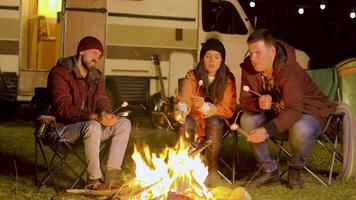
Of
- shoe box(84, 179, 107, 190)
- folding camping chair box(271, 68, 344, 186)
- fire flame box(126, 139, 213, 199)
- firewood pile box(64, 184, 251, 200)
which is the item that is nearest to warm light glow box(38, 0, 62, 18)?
folding camping chair box(271, 68, 344, 186)

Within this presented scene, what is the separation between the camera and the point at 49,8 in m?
10.2

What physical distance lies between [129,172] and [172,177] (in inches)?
62.5

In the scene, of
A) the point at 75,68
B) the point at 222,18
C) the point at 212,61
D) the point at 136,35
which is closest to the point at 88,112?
the point at 75,68

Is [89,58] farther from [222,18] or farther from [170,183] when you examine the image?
[222,18]

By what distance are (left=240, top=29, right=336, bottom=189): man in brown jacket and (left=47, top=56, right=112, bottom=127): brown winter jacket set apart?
1080mm

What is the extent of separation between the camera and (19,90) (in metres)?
8.70

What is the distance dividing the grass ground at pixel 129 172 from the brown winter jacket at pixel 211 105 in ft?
Answer: 1.76

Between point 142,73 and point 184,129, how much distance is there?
433cm

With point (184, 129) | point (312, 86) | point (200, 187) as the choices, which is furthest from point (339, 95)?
point (200, 187)

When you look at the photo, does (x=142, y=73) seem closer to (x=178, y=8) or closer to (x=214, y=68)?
(x=178, y=8)

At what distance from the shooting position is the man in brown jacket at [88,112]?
4.27 m

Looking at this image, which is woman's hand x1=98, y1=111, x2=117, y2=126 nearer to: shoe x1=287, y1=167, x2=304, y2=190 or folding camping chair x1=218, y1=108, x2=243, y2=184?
folding camping chair x1=218, y1=108, x2=243, y2=184

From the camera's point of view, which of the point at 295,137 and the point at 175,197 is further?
the point at 295,137

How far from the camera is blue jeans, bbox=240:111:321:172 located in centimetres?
460
